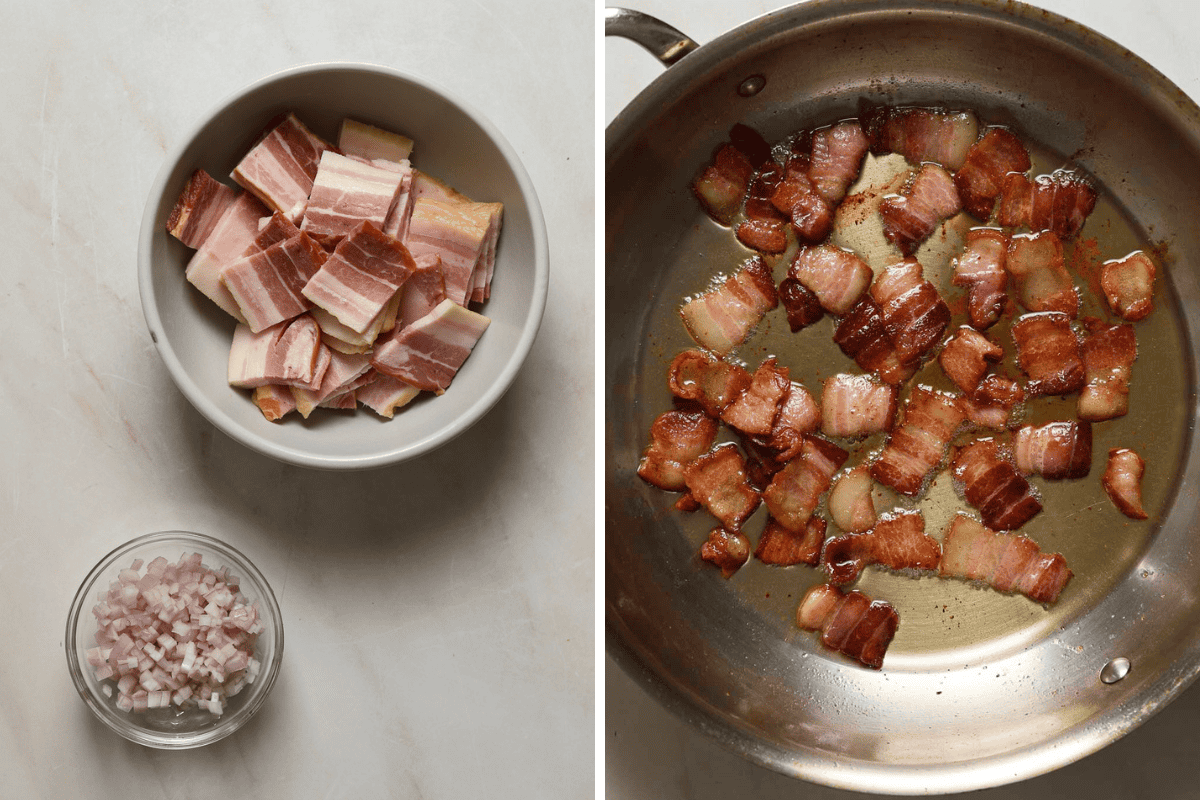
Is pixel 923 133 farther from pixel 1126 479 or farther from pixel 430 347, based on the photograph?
pixel 430 347

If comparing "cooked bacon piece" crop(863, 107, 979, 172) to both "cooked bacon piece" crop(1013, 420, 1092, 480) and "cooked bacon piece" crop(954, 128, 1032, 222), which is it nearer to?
"cooked bacon piece" crop(954, 128, 1032, 222)

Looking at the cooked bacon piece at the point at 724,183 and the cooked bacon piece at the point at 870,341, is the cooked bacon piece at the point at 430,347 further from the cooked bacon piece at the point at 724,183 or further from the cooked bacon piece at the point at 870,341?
the cooked bacon piece at the point at 870,341

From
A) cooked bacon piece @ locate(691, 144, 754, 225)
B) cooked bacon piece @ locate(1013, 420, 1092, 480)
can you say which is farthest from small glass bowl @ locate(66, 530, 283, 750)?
cooked bacon piece @ locate(1013, 420, 1092, 480)

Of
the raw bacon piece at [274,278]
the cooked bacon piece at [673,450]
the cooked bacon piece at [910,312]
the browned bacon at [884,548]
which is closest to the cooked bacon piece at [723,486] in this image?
the cooked bacon piece at [673,450]

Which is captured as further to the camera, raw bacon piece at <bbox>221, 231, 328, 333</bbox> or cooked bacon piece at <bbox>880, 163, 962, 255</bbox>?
cooked bacon piece at <bbox>880, 163, 962, 255</bbox>

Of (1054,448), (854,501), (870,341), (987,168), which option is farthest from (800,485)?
(987,168)

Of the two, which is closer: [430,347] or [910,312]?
[430,347]
